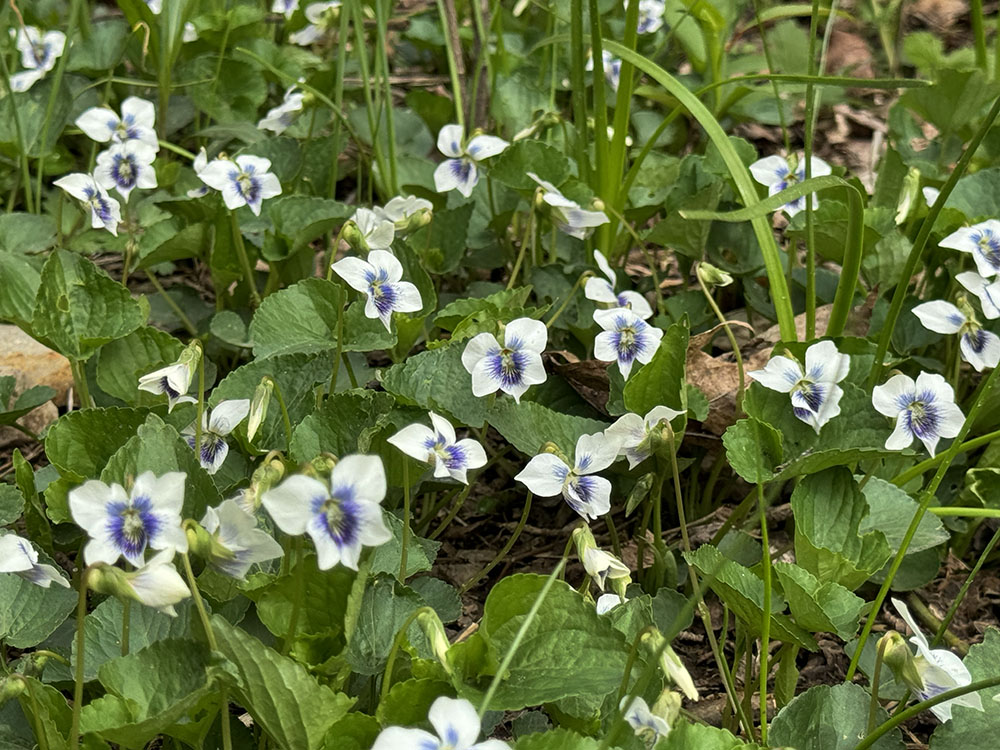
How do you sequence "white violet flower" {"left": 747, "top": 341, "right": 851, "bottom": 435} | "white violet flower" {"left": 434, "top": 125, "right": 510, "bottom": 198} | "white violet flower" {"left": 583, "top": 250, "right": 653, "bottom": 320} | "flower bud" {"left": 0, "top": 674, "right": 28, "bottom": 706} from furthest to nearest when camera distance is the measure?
1. "white violet flower" {"left": 434, "top": 125, "right": 510, "bottom": 198}
2. "white violet flower" {"left": 583, "top": 250, "right": 653, "bottom": 320}
3. "white violet flower" {"left": 747, "top": 341, "right": 851, "bottom": 435}
4. "flower bud" {"left": 0, "top": 674, "right": 28, "bottom": 706}

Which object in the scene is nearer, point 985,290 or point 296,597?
point 296,597

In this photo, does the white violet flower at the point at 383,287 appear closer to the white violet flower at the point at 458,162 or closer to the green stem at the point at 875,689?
the white violet flower at the point at 458,162

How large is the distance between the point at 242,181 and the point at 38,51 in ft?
3.11

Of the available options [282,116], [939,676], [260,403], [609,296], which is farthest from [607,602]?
[282,116]

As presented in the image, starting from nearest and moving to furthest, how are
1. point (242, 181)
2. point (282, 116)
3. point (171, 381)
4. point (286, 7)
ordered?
point (171, 381) < point (242, 181) < point (282, 116) < point (286, 7)

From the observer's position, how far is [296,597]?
1.17 m

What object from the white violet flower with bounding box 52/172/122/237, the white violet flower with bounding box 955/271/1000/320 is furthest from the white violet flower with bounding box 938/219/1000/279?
the white violet flower with bounding box 52/172/122/237

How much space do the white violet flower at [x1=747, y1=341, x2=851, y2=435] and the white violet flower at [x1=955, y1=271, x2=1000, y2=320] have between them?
30 cm

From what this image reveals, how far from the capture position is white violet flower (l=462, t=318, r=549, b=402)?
60.3 inches

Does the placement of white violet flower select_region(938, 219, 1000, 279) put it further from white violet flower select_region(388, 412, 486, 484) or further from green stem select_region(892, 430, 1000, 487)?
white violet flower select_region(388, 412, 486, 484)

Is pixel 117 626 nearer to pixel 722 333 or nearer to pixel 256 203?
pixel 256 203

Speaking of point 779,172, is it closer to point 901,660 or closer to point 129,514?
point 901,660

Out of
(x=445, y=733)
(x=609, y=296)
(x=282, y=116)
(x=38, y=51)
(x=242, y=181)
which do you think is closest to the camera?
(x=445, y=733)

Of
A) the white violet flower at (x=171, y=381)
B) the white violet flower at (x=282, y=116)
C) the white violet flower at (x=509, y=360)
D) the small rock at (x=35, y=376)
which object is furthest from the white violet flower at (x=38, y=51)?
the white violet flower at (x=509, y=360)
